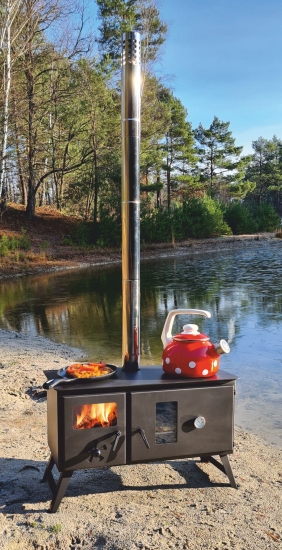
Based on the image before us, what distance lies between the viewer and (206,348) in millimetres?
2664

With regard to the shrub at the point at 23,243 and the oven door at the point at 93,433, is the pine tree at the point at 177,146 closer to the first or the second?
the shrub at the point at 23,243

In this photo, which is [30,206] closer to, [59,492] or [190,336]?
[190,336]

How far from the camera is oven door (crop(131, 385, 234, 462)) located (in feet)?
8.34

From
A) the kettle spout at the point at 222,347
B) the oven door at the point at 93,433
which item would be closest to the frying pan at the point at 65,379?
the oven door at the point at 93,433

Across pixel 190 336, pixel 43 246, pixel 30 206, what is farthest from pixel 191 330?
pixel 30 206

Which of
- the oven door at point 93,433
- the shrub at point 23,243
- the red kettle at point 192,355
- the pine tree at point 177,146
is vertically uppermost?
the pine tree at point 177,146

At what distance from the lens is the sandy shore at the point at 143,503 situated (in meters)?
2.26

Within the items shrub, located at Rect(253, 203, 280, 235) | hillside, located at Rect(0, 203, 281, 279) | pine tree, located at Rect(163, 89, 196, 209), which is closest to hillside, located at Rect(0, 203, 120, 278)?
hillside, located at Rect(0, 203, 281, 279)

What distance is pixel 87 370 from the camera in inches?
104

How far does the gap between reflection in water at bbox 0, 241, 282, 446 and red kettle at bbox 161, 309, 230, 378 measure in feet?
4.68

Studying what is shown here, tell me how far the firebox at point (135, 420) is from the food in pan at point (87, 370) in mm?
74

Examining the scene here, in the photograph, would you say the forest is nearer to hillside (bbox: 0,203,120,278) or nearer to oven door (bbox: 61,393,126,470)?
hillside (bbox: 0,203,120,278)

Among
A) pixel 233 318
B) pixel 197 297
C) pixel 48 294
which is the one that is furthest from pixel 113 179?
pixel 233 318

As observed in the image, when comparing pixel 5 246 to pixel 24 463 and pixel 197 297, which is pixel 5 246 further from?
pixel 24 463
